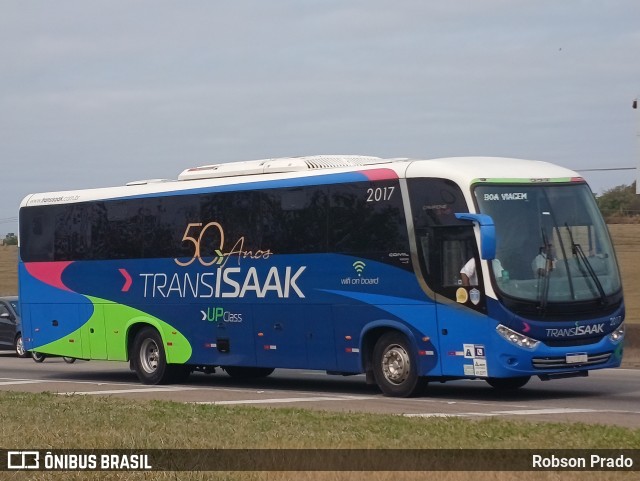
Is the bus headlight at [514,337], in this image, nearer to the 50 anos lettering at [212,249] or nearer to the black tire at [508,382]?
the black tire at [508,382]

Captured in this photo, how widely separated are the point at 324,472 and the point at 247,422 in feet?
14.6

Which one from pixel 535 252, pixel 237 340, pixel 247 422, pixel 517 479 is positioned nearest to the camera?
pixel 517 479

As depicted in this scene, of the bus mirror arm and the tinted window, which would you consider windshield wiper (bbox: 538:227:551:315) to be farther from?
the tinted window

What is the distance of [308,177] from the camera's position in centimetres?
2023

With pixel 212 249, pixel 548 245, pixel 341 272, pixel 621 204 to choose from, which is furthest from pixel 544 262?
pixel 621 204

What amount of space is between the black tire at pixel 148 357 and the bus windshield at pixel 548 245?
773 cm

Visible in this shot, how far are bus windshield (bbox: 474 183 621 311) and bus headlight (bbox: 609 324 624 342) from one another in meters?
0.50

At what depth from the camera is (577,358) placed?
17547 mm

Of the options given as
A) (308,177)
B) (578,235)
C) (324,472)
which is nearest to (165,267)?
(308,177)

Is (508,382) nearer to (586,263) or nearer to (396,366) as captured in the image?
(396,366)

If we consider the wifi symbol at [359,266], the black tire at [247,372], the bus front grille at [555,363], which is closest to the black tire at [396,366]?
the wifi symbol at [359,266]

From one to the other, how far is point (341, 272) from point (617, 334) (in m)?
4.17

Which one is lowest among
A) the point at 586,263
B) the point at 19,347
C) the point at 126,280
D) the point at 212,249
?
the point at 19,347

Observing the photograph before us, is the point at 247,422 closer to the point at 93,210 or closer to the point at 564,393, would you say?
the point at 564,393
